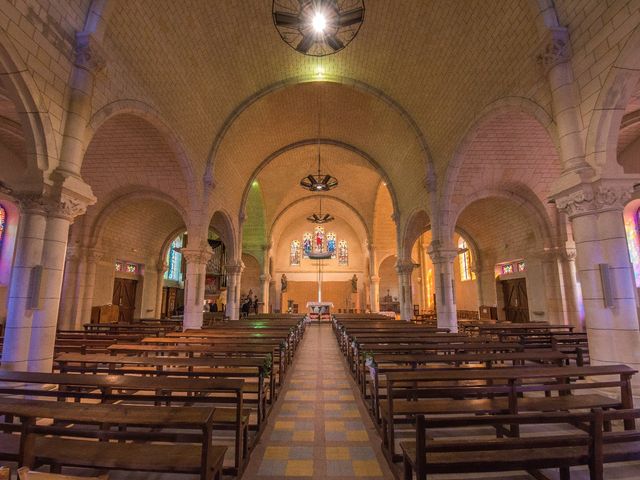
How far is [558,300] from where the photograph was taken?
10891mm

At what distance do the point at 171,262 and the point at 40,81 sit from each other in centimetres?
1704

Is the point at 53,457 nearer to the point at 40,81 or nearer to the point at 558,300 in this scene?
the point at 40,81

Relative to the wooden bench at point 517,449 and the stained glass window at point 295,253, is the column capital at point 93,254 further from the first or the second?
the stained glass window at point 295,253

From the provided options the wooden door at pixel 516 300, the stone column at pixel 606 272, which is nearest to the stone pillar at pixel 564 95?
the stone column at pixel 606 272

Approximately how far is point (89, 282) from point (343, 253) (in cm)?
1956

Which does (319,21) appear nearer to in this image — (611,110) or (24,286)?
(611,110)

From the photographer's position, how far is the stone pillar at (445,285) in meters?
9.77

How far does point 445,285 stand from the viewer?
9.96 m

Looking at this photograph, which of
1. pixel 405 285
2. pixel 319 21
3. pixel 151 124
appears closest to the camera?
pixel 319 21

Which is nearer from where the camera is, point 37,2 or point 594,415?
point 594,415

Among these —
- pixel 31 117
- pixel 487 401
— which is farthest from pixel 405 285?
pixel 31 117

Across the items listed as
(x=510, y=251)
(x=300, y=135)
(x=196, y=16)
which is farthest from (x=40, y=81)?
(x=510, y=251)

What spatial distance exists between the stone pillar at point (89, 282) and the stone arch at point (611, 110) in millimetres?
14055

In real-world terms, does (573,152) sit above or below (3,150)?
below
